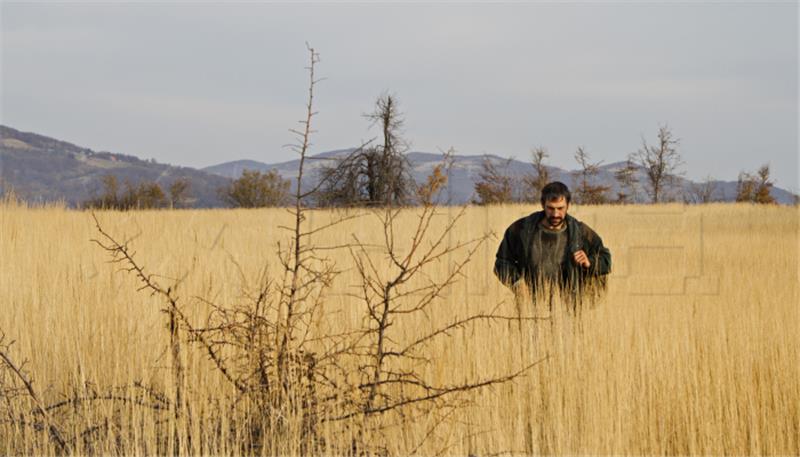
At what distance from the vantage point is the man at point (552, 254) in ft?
17.4

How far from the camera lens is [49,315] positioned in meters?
5.93

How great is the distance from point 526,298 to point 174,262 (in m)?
5.01

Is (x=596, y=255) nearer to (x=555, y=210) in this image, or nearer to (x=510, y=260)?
(x=555, y=210)

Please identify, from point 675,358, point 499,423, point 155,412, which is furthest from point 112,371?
point 675,358

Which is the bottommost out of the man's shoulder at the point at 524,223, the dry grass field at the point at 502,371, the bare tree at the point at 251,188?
the dry grass field at the point at 502,371

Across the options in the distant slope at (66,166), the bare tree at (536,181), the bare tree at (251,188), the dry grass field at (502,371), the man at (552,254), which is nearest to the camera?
the dry grass field at (502,371)

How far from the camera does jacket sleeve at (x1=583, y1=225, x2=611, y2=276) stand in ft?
17.4

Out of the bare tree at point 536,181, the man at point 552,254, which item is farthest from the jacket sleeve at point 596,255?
the bare tree at point 536,181

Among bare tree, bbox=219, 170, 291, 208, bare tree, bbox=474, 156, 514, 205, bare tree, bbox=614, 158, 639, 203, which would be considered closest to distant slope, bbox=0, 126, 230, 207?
bare tree, bbox=219, 170, 291, 208

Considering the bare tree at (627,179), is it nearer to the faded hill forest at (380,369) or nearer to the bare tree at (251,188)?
the bare tree at (251,188)

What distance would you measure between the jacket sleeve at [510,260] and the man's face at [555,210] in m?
0.26

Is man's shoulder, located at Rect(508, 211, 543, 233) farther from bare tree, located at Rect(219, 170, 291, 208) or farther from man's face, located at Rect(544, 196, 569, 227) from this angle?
bare tree, located at Rect(219, 170, 291, 208)

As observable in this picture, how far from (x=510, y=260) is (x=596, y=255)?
1.87 feet

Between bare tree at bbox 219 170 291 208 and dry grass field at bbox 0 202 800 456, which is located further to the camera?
bare tree at bbox 219 170 291 208
